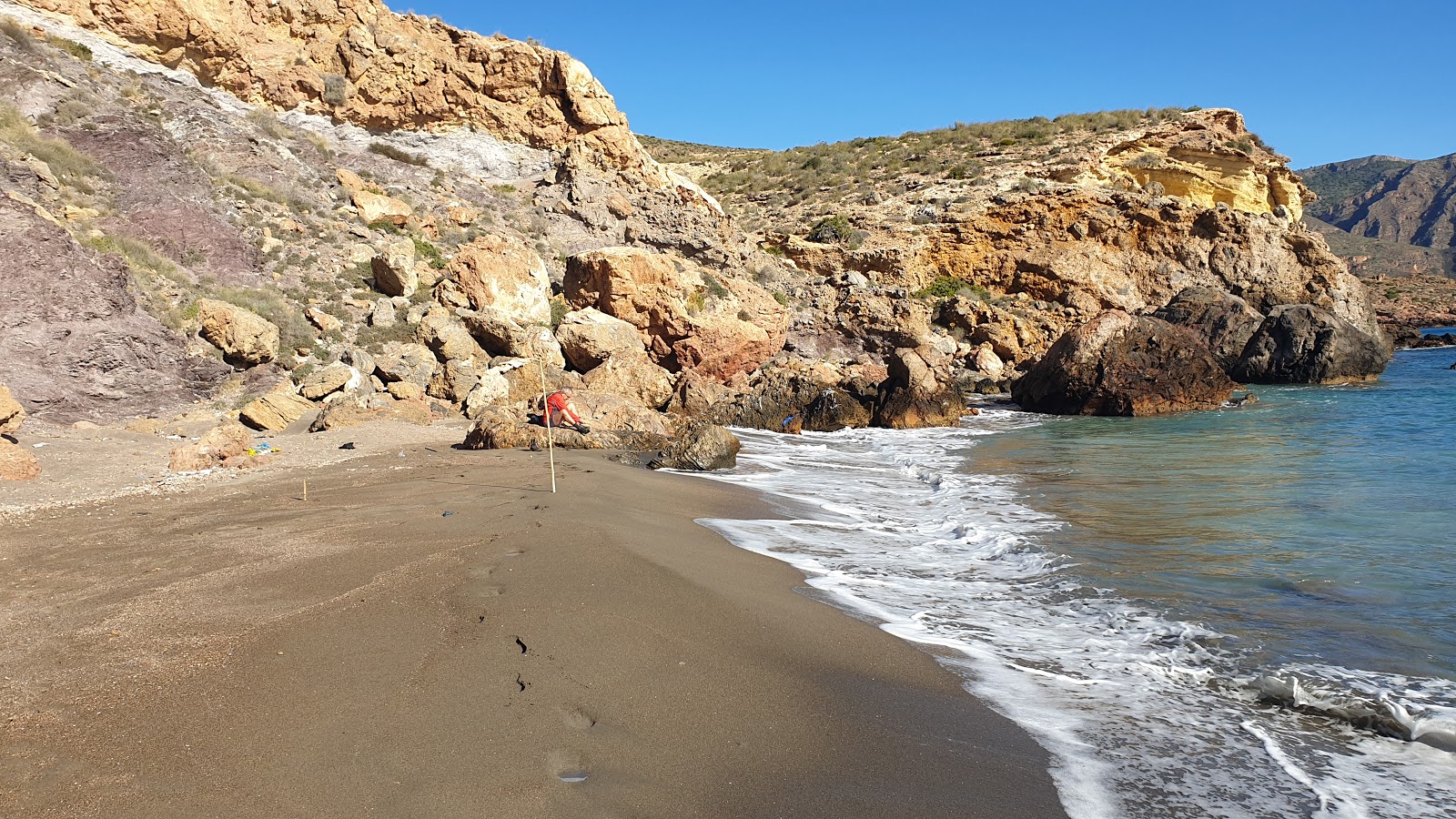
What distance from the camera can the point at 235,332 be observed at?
11594 millimetres

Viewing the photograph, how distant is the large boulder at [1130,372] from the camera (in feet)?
55.4

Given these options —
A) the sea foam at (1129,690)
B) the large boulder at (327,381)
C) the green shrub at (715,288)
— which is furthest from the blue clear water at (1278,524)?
the large boulder at (327,381)

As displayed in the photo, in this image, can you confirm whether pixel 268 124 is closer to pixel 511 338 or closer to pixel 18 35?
pixel 18 35

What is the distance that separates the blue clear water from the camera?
4129 mm

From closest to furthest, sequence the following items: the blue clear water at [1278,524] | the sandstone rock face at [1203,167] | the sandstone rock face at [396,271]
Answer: the blue clear water at [1278,524], the sandstone rock face at [396,271], the sandstone rock face at [1203,167]

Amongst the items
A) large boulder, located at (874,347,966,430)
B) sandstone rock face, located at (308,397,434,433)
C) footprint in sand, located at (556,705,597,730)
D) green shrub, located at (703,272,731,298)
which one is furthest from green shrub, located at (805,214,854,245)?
footprint in sand, located at (556,705,597,730)

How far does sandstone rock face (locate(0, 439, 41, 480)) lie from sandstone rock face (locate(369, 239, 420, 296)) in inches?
322

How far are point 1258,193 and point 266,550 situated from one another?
3518 centimetres

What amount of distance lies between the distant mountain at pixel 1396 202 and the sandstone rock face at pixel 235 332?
136971mm

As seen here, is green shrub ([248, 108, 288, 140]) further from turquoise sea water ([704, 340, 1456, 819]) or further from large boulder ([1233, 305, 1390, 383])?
large boulder ([1233, 305, 1390, 383])

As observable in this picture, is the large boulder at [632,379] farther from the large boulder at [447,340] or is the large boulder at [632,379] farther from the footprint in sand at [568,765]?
the footprint in sand at [568,765]

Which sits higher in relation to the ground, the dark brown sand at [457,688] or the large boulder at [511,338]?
the large boulder at [511,338]

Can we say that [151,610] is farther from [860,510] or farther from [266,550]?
[860,510]

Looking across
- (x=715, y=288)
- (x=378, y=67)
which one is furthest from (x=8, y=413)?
(x=378, y=67)
